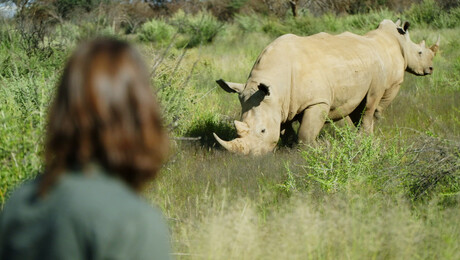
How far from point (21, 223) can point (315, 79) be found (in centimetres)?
609

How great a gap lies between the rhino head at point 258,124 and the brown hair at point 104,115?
16.8ft

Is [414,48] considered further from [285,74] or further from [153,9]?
[153,9]

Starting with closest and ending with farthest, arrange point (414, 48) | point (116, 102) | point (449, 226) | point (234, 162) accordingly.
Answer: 1. point (116, 102)
2. point (449, 226)
3. point (234, 162)
4. point (414, 48)

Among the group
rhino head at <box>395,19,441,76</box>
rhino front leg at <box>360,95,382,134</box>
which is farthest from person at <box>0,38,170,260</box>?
rhino head at <box>395,19,441,76</box>

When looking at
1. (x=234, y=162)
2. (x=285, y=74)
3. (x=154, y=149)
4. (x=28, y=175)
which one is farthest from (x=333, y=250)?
(x=285, y=74)

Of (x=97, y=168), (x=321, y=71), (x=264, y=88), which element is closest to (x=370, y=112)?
(x=321, y=71)

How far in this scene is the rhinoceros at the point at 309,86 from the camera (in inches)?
282

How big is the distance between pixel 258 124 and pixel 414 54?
415cm

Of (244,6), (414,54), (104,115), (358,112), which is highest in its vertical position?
(104,115)

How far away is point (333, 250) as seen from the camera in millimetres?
3641

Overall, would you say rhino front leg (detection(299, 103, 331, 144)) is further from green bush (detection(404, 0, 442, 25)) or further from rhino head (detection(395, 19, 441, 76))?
green bush (detection(404, 0, 442, 25))

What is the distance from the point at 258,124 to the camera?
712 cm

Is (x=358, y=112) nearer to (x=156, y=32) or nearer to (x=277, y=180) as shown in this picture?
(x=277, y=180)

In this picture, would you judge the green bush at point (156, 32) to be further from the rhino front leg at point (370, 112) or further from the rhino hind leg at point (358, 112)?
the rhino front leg at point (370, 112)
